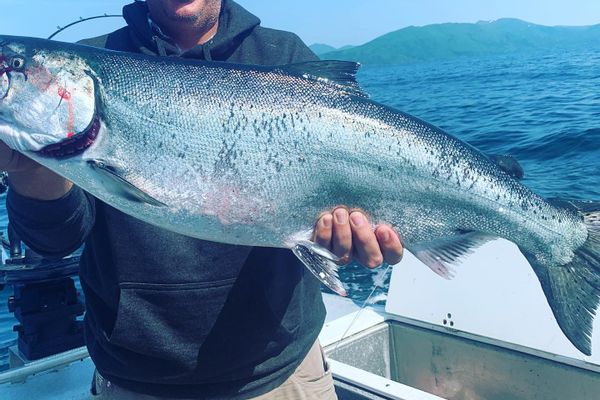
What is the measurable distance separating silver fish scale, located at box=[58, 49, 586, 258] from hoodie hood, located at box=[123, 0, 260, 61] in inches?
14.9

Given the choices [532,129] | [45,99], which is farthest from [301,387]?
[532,129]

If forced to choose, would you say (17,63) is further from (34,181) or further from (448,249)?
(448,249)

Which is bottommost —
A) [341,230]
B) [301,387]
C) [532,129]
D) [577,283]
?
[532,129]

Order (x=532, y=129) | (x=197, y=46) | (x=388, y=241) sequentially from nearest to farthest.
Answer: (x=388, y=241) → (x=197, y=46) → (x=532, y=129)

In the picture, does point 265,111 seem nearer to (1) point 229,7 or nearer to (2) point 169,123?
(2) point 169,123

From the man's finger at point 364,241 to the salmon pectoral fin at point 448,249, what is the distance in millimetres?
230

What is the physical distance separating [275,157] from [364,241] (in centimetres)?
58

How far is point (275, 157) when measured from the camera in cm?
258

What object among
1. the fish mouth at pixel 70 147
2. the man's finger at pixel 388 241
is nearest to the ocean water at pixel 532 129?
the man's finger at pixel 388 241

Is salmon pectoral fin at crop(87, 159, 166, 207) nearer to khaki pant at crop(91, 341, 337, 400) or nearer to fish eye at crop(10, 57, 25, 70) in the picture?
fish eye at crop(10, 57, 25, 70)

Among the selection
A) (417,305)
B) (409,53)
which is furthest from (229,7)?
(409,53)

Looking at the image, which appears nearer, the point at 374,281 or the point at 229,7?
the point at 229,7

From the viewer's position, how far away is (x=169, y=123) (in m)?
2.53

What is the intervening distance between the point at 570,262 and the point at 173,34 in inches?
94.9
